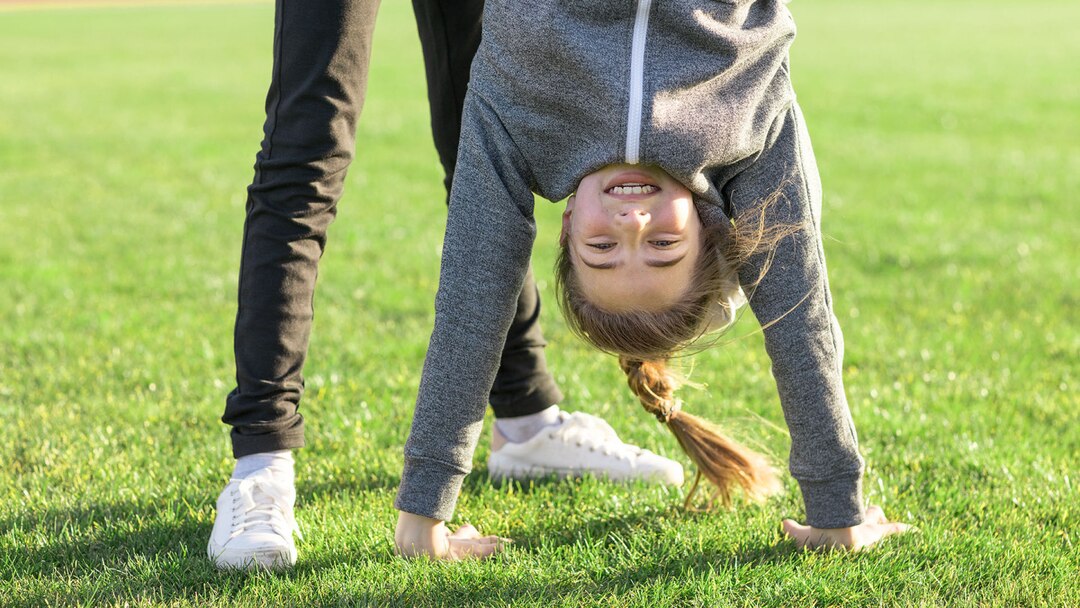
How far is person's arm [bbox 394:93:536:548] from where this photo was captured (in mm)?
2559

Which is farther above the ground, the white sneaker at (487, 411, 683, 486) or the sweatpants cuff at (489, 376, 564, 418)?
the sweatpants cuff at (489, 376, 564, 418)

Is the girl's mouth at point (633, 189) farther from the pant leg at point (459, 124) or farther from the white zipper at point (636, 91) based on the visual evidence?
the pant leg at point (459, 124)

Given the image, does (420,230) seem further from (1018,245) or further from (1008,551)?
(1008,551)

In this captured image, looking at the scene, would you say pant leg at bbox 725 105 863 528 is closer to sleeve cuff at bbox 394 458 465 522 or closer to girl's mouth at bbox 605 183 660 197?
girl's mouth at bbox 605 183 660 197

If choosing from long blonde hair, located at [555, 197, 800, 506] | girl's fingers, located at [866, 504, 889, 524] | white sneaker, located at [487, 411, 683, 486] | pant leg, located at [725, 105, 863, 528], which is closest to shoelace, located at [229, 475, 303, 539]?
white sneaker, located at [487, 411, 683, 486]

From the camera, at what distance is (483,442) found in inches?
146

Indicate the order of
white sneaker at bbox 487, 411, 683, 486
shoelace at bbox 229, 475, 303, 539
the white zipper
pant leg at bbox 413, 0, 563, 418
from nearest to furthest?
the white zipper, shoelace at bbox 229, 475, 303, 539, pant leg at bbox 413, 0, 563, 418, white sneaker at bbox 487, 411, 683, 486

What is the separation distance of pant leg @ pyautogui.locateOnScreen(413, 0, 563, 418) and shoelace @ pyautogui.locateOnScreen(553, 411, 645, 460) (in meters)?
0.10

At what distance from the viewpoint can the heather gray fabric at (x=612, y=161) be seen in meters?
2.47

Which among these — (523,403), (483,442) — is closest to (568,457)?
(523,403)

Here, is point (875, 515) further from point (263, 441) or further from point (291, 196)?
point (291, 196)

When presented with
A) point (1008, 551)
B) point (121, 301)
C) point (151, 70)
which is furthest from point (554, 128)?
point (151, 70)

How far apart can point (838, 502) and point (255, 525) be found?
4.64ft

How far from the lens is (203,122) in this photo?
12.2 meters
